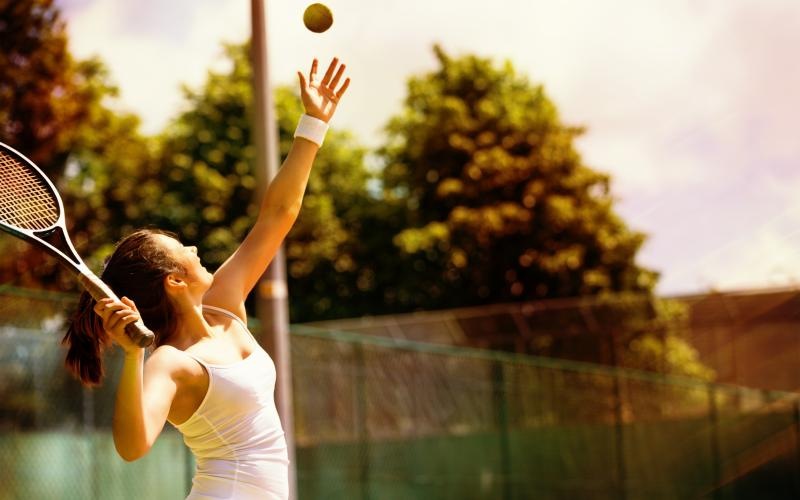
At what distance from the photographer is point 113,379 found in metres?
10.6

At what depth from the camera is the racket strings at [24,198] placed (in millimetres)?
3553

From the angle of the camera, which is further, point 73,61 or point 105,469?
point 73,61

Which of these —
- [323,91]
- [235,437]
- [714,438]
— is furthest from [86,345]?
[714,438]

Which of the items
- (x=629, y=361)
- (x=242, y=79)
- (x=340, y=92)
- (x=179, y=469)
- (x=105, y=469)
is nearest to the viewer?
(x=340, y=92)

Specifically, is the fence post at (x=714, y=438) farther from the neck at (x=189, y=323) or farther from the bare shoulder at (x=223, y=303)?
the neck at (x=189, y=323)

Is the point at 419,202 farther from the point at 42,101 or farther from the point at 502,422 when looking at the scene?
the point at 502,422

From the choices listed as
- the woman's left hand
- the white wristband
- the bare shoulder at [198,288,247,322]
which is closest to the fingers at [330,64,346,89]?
the woman's left hand

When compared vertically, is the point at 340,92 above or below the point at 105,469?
above

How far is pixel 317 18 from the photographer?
4477 mm

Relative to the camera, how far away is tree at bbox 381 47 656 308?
101 feet

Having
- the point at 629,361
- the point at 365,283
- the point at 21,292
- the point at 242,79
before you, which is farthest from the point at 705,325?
the point at 21,292

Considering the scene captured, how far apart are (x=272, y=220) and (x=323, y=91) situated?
459 mm

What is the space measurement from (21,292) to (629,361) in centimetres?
1628

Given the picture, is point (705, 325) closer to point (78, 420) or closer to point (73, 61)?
point (73, 61)
